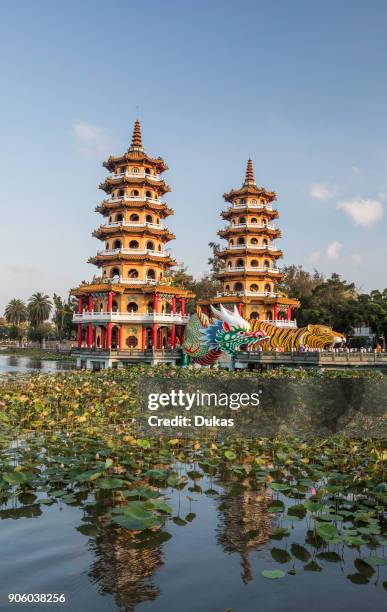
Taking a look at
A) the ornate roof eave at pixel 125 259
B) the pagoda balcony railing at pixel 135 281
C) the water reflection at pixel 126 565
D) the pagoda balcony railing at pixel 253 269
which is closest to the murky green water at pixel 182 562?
the water reflection at pixel 126 565

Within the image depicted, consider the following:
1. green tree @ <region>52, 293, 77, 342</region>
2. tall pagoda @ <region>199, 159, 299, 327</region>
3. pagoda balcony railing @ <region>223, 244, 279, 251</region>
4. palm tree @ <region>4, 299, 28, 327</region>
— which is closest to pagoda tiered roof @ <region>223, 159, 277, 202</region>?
tall pagoda @ <region>199, 159, 299, 327</region>

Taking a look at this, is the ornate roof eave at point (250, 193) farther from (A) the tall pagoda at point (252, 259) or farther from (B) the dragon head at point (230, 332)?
(B) the dragon head at point (230, 332)

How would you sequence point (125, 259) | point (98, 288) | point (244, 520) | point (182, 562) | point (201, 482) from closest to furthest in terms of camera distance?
point (182, 562), point (244, 520), point (201, 482), point (98, 288), point (125, 259)

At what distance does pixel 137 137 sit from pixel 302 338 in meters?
22.2

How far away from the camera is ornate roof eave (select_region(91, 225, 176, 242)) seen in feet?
122

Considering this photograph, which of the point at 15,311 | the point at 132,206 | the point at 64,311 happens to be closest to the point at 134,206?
the point at 132,206

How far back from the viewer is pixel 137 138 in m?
40.9

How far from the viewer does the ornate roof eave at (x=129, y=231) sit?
37.3 meters

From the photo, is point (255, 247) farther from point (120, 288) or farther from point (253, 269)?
point (120, 288)

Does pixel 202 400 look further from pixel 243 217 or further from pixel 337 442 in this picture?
pixel 243 217

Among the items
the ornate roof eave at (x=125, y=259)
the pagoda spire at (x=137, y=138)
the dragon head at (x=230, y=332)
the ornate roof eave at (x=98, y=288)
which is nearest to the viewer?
the dragon head at (x=230, y=332)

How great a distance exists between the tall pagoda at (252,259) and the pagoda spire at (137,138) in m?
9.20

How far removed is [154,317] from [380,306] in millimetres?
20598

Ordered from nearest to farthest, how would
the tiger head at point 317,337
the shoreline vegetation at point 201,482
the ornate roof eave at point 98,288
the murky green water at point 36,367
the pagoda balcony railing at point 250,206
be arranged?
the shoreline vegetation at point 201,482
the tiger head at point 317,337
the murky green water at point 36,367
the ornate roof eave at point 98,288
the pagoda balcony railing at point 250,206
